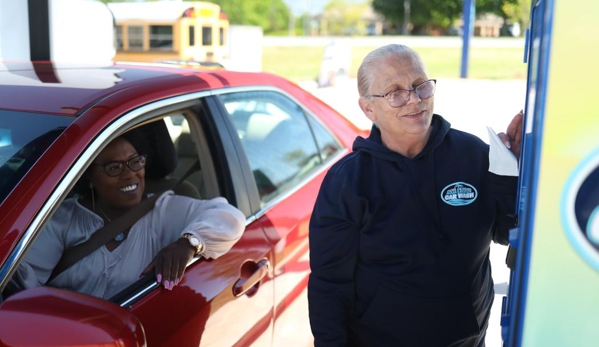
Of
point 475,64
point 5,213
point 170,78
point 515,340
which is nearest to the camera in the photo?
point 515,340

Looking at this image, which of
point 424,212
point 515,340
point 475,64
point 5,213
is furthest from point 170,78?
point 475,64

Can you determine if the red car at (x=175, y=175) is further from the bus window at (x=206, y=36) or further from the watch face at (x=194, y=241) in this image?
the bus window at (x=206, y=36)

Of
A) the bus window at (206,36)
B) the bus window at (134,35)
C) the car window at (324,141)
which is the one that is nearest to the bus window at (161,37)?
the bus window at (134,35)

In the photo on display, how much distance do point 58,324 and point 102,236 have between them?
90 cm

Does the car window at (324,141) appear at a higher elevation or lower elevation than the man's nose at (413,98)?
lower

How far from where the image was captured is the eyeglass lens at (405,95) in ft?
6.56

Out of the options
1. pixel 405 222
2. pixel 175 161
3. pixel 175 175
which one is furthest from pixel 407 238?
pixel 175 175

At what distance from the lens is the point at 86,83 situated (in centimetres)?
235

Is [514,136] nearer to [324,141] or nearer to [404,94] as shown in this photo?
[404,94]

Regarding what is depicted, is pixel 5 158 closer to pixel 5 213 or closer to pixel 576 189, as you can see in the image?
pixel 5 213

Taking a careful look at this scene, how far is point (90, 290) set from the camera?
2.27 m

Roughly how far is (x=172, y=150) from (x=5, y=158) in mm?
973

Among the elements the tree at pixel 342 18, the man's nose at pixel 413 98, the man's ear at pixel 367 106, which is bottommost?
the man's ear at pixel 367 106

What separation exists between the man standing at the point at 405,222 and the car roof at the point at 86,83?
0.78 meters
